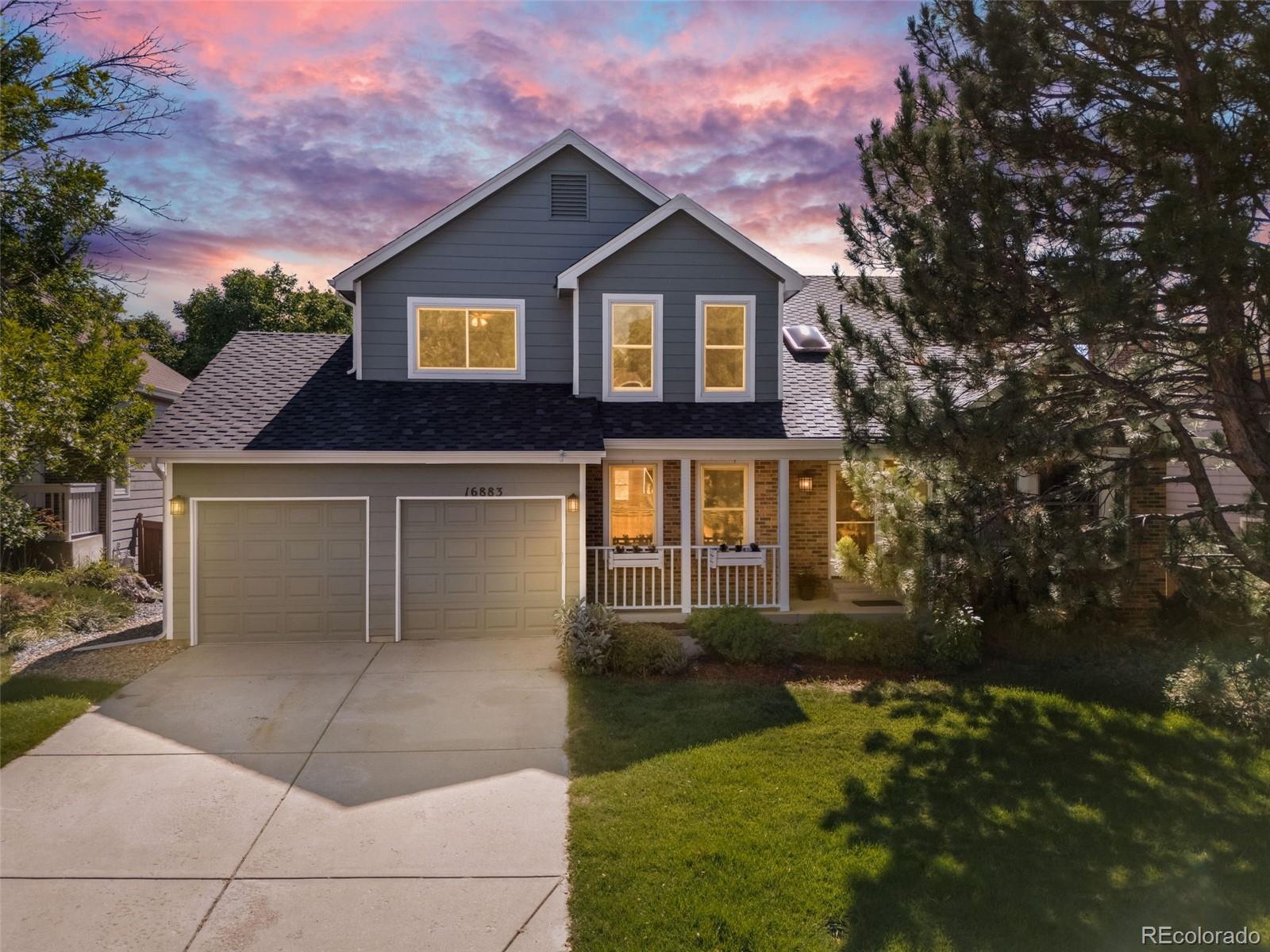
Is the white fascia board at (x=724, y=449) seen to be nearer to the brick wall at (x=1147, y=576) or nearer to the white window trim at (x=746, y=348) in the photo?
the white window trim at (x=746, y=348)

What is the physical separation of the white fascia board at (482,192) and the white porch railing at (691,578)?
5.92 metres

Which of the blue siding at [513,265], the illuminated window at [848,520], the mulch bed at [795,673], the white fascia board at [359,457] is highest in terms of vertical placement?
the blue siding at [513,265]

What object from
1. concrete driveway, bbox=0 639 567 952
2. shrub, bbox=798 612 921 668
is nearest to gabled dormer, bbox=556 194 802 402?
shrub, bbox=798 612 921 668

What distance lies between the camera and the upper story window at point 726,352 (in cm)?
1309

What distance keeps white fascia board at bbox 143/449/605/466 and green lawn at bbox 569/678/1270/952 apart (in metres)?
3.83

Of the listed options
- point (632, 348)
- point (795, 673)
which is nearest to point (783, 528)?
point (795, 673)

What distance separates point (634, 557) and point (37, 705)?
24.9 feet

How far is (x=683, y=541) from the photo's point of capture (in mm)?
12055

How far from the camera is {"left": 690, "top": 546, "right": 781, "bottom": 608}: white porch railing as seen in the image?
12.4 m

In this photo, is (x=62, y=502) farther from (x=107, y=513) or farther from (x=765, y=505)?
(x=765, y=505)

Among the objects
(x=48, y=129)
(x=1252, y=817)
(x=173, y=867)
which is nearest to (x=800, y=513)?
(x=1252, y=817)

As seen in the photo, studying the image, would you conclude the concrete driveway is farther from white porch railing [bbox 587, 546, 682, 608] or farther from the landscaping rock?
white porch railing [bbox 587, 546, 682, 608]

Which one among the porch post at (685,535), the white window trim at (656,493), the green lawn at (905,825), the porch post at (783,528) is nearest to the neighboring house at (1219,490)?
the green lawn at (905,825)

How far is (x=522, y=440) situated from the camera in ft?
37.3
